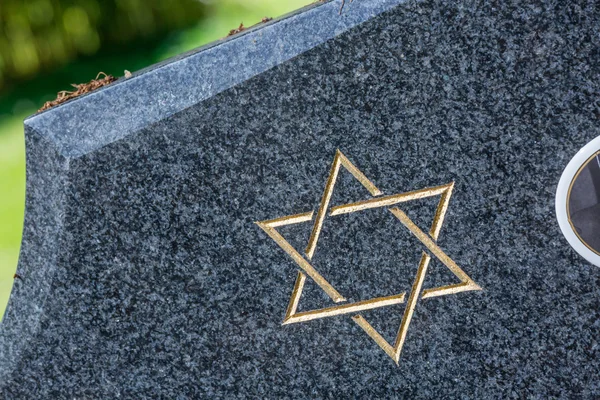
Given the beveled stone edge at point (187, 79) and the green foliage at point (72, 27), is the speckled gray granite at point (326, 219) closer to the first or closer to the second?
the beveled stone edge at point (187, 79)

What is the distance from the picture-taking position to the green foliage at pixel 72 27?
8.61 feet

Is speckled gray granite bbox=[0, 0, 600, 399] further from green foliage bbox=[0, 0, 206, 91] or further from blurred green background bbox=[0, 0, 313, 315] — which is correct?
green foliage bbox=[0, 0, 206, 91]

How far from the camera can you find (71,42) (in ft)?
A: 9.01

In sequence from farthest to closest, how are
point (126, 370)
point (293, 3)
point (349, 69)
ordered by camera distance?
1. point (293, 3)
2. point (126, 370)
3. point (349, 69)

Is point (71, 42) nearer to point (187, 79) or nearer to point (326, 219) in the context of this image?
point (187, 79)

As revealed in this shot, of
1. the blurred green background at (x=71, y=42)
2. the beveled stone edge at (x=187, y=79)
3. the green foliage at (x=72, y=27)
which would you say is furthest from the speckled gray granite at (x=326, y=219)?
the green foliage at (x=72, y=27)

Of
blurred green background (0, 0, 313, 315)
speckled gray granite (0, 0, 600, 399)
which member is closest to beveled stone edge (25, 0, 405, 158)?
speckled gray granite (0, 0, 600, 399)

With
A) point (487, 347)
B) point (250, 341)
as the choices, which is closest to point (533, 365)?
point (487, 347)

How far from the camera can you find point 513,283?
1.89 m

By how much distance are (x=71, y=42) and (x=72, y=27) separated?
70 millimetres

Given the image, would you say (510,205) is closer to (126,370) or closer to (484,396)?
(484,396)

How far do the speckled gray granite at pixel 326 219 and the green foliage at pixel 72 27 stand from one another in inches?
39.0

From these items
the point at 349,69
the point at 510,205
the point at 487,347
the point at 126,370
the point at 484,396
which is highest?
the point at 349,69

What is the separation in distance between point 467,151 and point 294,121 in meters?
0.55
